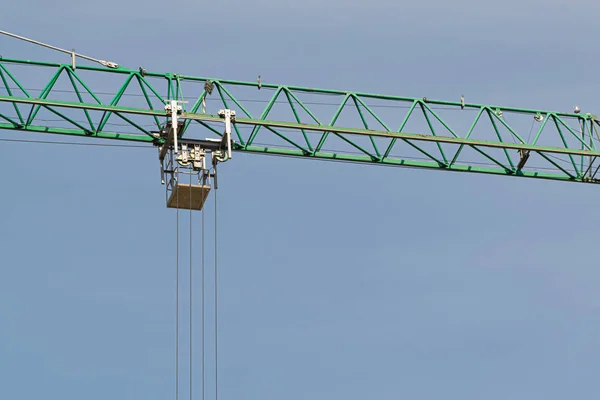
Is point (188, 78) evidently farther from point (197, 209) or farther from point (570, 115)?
point (570, 115)

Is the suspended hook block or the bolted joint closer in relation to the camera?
the suspended hook block

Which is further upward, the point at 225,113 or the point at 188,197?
the point at 225,113

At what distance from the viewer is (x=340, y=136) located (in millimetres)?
109562

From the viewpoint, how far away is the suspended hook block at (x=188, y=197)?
101562mm

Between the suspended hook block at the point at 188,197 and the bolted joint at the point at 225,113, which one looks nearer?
the suspended hook block at the point at 188,197

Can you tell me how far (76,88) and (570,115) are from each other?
24241mm

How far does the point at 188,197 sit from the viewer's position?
102 m

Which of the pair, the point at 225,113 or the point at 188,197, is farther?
the point at 225,113

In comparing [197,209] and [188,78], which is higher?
[188,78]

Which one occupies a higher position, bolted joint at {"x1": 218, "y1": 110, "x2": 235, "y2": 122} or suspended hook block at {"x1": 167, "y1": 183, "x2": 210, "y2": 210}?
bolted joint at {"x1": 218, "y1": 110, "x2": 235, "y2": 122}

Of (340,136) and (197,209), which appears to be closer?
(197,209)

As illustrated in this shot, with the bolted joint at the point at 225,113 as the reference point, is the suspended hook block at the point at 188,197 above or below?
below

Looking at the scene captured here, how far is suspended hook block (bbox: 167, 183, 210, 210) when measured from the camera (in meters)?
102

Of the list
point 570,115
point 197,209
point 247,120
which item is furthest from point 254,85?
point 570,115
